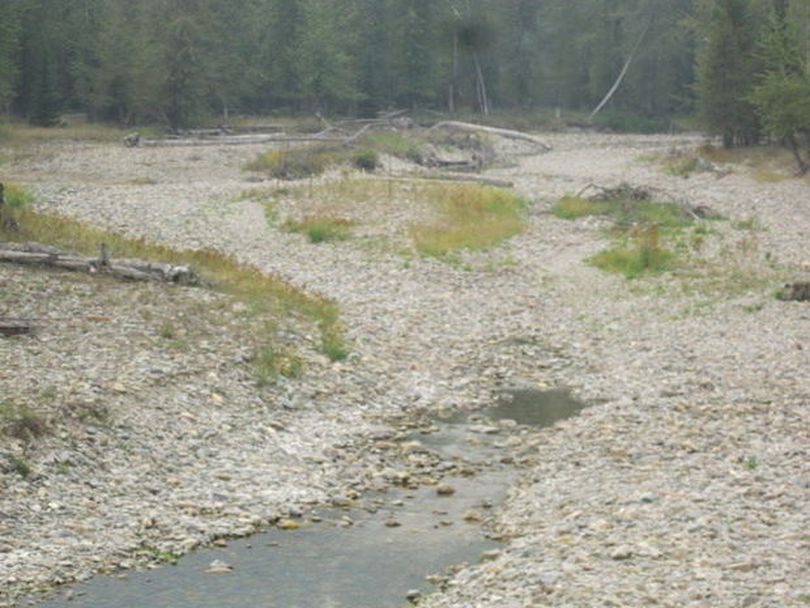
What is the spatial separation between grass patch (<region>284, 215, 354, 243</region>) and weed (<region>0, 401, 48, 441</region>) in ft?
70.7

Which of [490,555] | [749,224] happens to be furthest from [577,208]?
[490,555]

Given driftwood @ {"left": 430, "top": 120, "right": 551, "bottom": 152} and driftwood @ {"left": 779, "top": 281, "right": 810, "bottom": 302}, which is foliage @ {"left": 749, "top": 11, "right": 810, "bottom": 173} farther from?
driftwood @ {"left": 430, "top": 120, "right": 551, "bottom": 152}

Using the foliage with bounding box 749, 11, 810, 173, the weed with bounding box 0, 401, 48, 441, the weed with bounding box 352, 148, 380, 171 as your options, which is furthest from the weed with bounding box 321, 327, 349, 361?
the foliage with bounding box 749, 11, 810, 173

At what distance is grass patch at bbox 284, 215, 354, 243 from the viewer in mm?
38031

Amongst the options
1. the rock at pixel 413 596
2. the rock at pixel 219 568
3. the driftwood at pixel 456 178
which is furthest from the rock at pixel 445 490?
the driftwood at pixel 456 178

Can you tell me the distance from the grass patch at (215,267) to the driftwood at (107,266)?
960mm

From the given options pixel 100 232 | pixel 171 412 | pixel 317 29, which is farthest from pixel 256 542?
pixel 317 29

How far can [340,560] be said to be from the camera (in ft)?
47.0

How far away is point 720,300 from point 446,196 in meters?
17.4

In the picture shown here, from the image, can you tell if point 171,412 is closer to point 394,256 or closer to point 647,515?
point 647,515

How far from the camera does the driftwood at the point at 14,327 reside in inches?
830

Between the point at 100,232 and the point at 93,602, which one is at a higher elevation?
the point at 100,232

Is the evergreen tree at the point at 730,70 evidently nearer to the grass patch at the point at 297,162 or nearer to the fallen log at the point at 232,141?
the grass patch at the point at 297,162

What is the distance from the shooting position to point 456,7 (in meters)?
107
